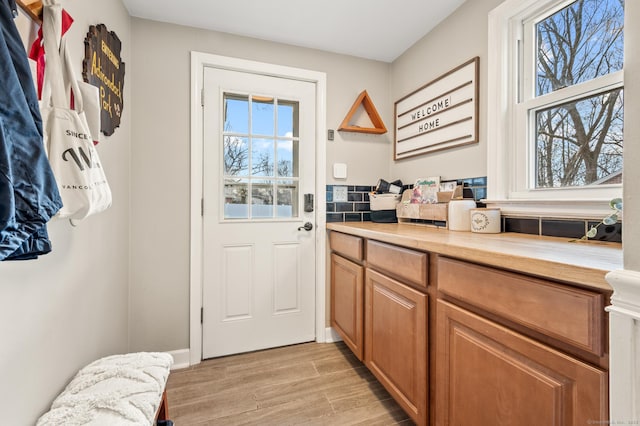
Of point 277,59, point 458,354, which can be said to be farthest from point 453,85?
point 458,354

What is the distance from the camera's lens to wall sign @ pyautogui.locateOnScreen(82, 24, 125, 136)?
1268 mm

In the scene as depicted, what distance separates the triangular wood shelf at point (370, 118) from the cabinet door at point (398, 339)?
3.90ft

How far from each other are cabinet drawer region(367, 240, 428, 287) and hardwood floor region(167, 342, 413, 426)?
739mm

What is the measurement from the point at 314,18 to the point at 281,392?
7.59ft

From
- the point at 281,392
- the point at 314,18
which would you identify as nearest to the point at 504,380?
the point at 281,392

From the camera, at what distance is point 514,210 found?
143cm

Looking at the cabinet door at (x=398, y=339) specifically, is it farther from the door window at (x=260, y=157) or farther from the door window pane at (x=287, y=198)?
the door window at (x=260, y=157)

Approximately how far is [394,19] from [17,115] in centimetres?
201

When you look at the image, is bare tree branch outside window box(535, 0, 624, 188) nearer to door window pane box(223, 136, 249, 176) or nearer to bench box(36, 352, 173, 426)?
door window pane box(223, 136, 249, 176)

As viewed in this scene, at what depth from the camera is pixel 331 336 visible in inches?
87.7

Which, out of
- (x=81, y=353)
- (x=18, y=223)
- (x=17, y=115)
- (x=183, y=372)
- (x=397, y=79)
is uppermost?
(x=397, y=79)

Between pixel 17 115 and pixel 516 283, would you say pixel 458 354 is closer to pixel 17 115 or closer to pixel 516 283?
pixel 516 283

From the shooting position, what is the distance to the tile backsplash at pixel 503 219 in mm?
1091

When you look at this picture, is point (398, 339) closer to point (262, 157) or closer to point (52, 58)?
point (262, 157)
